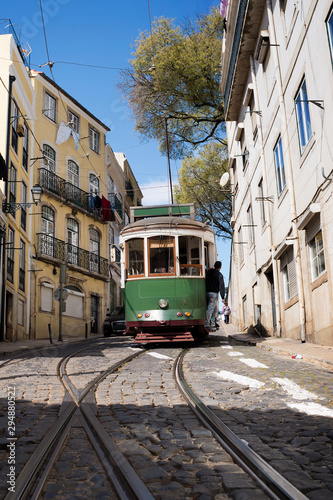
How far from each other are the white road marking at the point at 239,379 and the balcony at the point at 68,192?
2112 cm

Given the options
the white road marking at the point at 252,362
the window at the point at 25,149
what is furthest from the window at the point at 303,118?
the window at the point at 25,149

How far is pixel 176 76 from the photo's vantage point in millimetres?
24453

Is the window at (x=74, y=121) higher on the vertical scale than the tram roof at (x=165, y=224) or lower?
higher

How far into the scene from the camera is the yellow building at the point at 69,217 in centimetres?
2573

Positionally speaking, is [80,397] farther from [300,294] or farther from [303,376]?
[300,294]

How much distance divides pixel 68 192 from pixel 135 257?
17.4 metres

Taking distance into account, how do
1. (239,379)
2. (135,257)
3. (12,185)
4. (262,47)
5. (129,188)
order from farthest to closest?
(129,188) → (12,185) → (262,47) → (135,257) → (239,379)

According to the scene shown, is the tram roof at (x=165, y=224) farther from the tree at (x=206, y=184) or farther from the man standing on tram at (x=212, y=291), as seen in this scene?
the tree at (x=206, y=184)

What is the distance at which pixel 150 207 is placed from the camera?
46.2 ft

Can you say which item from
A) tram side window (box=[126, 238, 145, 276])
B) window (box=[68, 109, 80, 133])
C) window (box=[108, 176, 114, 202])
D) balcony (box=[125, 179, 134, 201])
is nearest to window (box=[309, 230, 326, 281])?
tram side window (box=[126, 238, 145, 276])

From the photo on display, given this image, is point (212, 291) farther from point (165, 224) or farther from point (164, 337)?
point (165, 224)

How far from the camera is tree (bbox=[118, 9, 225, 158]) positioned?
24.2 metres

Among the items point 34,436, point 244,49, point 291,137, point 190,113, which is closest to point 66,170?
point 190,113

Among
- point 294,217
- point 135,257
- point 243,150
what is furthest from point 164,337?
point 243,150
